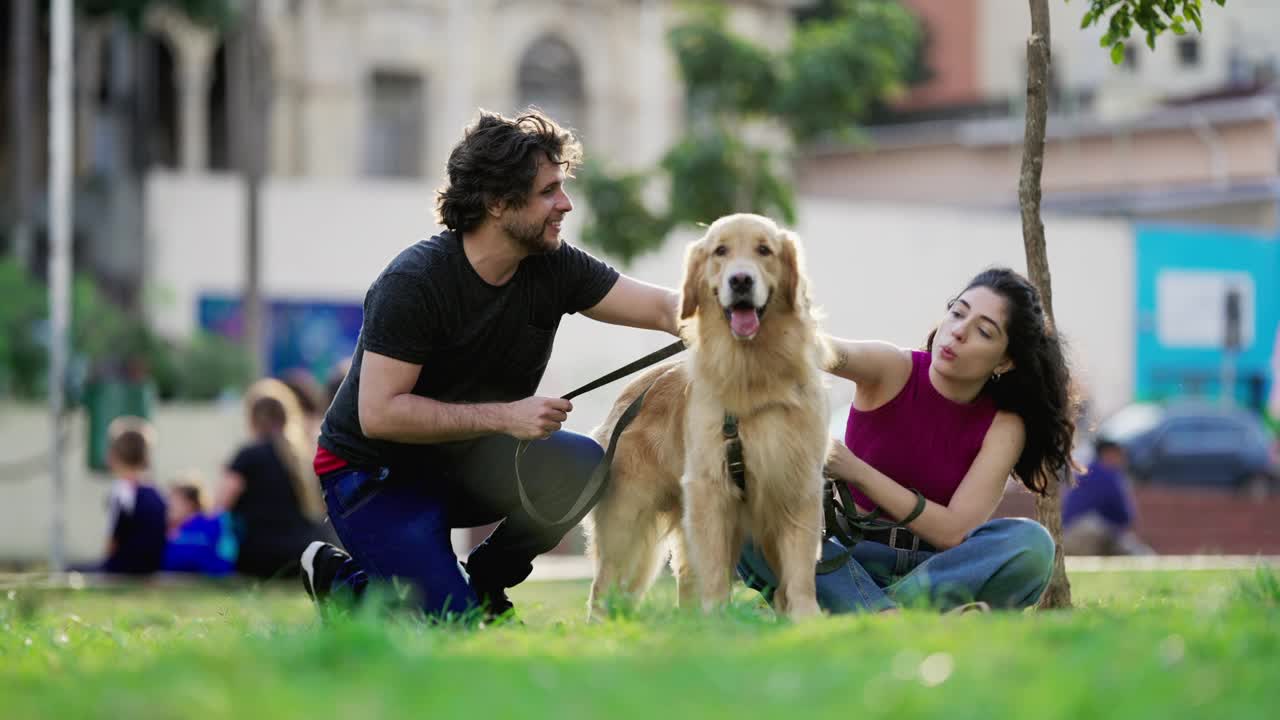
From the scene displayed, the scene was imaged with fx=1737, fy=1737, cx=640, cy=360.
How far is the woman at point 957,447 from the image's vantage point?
18.1 ft

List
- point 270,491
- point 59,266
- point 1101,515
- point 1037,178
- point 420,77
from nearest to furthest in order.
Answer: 1. point 1037,178
2. point 270,491
3. point 1101,515
4. point 59,266
5. point 420,77

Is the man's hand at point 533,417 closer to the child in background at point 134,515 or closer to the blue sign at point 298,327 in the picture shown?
the child in background at point 134,515

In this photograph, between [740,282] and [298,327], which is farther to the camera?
[298,327]

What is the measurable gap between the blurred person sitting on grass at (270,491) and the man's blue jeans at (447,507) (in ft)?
17.3

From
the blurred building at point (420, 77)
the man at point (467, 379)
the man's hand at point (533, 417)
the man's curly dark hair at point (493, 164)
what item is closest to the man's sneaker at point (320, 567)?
the man at point (467, 379)

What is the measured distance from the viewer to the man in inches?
220

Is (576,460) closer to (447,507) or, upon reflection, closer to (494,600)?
(447,507)

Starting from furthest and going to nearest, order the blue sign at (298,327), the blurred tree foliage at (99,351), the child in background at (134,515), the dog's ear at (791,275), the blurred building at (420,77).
Result: the blurred building at (420,77) → the blue sign at (298,327) → the blurred tree foliage at (99,351) → the child in background at (134,515) → the dog's ear at (791,275)

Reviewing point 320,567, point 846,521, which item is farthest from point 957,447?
point 320,567

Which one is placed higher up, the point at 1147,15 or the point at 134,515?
the point at 1147,15

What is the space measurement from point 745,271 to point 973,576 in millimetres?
1211

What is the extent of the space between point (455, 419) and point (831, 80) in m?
17.8

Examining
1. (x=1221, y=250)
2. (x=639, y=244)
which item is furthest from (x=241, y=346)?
(x=1221, y=250)

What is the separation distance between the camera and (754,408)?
5395 millimetres
